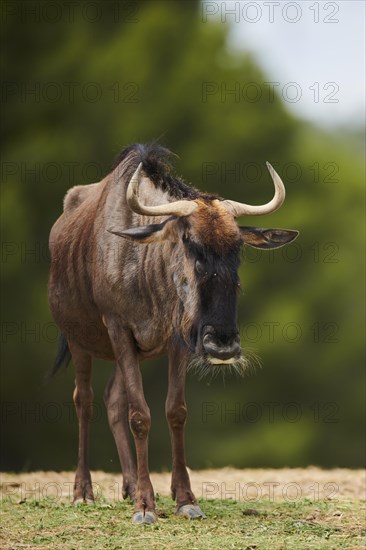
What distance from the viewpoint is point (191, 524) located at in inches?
324

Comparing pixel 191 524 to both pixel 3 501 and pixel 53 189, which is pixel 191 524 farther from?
pixel 53 189

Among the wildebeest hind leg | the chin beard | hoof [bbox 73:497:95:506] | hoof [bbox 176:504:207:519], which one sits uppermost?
the chin beard

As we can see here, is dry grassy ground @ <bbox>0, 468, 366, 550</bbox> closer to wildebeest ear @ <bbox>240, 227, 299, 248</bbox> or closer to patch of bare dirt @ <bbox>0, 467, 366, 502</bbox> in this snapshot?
patch of bare dirt @ <bbox>0, 467, 366, 502</bbox>

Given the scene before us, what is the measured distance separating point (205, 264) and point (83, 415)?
278cm

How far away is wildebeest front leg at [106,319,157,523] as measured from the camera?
8.30m

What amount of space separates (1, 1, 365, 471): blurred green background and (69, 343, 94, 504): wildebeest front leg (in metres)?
7.18

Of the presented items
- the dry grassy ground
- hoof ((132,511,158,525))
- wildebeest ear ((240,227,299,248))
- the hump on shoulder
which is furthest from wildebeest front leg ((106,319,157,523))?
the hump on shoulder

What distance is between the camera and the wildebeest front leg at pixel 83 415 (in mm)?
9781

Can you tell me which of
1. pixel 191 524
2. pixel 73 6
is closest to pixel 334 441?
pixel 73 6

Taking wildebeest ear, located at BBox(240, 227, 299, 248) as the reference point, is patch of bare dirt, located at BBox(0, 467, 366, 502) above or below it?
below

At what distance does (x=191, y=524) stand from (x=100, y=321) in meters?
2.14

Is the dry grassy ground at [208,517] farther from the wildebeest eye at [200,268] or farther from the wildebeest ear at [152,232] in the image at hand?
the wildebeest ear at [152,232]

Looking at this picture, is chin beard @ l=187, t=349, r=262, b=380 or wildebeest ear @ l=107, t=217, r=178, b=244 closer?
chin beard @ l=187, t=349, r=262, b=380

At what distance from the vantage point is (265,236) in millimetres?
8758
